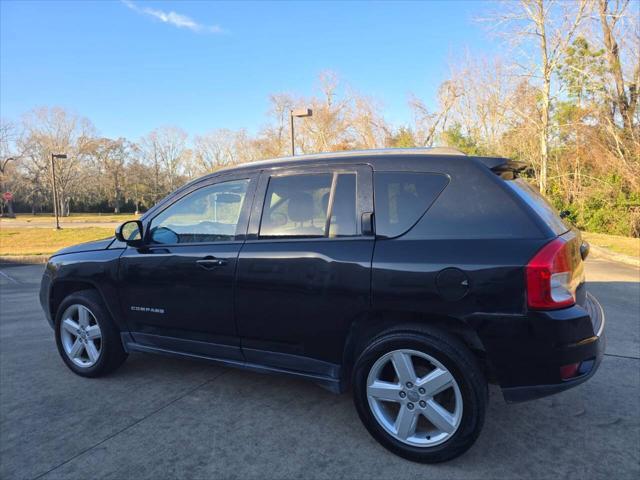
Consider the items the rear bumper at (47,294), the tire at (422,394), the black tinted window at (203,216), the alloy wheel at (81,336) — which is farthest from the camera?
the rear bumper at (47,294)

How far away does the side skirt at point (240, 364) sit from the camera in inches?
109

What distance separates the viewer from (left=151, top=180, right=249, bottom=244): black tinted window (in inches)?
127

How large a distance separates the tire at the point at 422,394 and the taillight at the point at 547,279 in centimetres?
49

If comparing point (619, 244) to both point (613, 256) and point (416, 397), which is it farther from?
point (416, 397)

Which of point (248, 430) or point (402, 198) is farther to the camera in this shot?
point (248, 430)

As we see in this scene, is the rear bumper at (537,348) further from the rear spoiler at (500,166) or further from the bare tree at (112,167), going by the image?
the bare tree at (112,167)

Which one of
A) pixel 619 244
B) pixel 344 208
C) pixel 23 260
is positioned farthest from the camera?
pixel 619 244

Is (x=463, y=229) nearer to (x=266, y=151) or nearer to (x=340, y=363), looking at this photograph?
(x=340, y=363)

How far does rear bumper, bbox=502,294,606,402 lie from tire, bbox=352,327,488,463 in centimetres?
19

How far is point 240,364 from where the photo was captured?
3105 mm

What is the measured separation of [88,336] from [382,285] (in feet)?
9.06

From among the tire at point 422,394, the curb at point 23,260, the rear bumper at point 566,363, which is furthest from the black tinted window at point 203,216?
the curb at point 23,260

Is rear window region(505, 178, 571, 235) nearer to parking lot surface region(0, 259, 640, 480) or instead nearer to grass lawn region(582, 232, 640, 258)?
parking lot surface region(0, 259, 640, 480)

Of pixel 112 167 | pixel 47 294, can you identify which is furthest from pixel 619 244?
pixel 112 167
